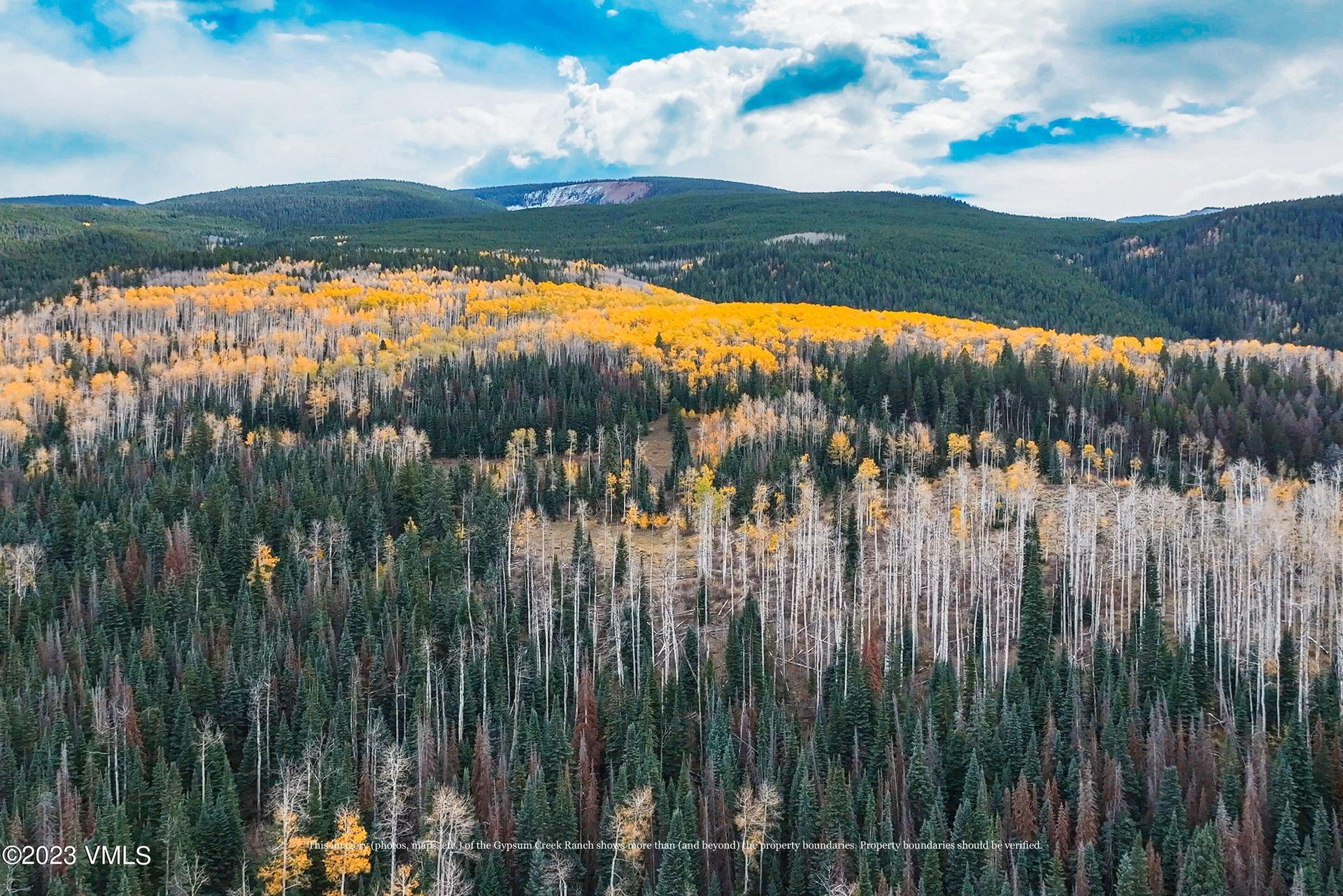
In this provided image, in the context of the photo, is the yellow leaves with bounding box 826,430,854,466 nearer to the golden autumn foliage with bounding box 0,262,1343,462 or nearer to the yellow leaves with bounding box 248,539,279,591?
the golden autumn foliage with bounding box 0,262,1343,462

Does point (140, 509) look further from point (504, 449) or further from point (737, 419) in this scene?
point (737, 419)

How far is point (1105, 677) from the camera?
7331 cm

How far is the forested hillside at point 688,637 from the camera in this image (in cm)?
6109

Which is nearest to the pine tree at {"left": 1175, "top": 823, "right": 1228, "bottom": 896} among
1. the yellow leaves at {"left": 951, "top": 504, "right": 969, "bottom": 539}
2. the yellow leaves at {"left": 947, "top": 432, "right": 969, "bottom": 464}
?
the yellow leaves at {"left": 951, "top": 504, "right": 969, "bottom": 539}

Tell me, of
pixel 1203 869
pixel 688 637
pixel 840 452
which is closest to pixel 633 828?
pixel 688 637

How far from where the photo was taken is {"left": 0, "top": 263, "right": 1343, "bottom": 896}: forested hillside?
6109cm

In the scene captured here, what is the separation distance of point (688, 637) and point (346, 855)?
33547mm

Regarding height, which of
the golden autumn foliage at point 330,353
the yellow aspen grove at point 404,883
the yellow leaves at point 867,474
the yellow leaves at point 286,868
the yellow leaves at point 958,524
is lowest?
the yellow aspen grove at point 404,883

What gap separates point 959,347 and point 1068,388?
3486cm

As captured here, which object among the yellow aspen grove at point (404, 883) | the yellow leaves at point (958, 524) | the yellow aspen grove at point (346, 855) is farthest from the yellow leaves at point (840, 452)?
the yellow aspen grove at point (346, 855)

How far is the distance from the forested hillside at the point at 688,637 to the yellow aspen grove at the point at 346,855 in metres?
0.53

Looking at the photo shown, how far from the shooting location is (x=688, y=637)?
275ft

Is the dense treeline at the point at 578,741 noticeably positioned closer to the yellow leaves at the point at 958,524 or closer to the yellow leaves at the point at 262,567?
the yellow leaves at the point at 262,567

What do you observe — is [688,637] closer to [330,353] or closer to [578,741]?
[578,741]
